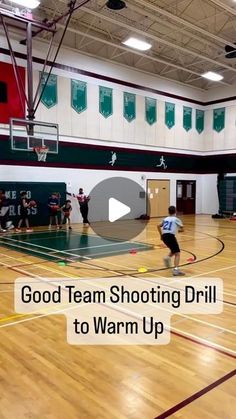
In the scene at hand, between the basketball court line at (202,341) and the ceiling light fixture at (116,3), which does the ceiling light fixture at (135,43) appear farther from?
the basketball court line at (202,341)

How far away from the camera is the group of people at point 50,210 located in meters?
13.8

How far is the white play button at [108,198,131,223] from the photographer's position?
19.0 m

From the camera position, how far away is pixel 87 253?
9133mm

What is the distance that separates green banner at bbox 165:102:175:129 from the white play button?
18.3 ft

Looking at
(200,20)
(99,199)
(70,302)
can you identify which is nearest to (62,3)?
(200,20)

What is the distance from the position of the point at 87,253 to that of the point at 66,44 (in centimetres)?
1151

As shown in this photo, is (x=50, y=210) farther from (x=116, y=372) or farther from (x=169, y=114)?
(x=116, y=372)

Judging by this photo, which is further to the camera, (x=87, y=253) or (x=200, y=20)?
(x=200, y=20)

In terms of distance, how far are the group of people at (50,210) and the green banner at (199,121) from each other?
1035 cm

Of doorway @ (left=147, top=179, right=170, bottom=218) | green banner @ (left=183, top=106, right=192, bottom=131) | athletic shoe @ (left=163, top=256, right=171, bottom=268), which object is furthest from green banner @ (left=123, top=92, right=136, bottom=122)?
athletic shoe @ (left=163, top=256, right=171, bottom=268)

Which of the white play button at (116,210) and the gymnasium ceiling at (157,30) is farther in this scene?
the white play button at (116,210)

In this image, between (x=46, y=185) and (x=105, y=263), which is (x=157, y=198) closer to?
(x=46, y=185)

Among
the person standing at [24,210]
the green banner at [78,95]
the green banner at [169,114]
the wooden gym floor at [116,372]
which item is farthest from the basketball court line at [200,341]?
the green banner at [169,114]

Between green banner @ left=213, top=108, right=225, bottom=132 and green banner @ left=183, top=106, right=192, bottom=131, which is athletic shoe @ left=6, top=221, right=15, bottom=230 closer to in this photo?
green banner @ left=183, top=106, right=192, bottom=131
